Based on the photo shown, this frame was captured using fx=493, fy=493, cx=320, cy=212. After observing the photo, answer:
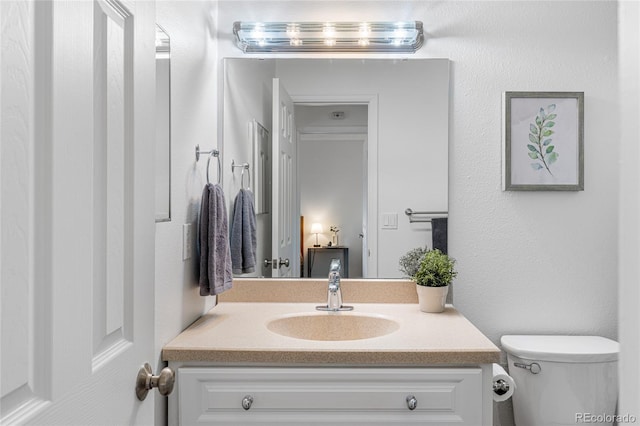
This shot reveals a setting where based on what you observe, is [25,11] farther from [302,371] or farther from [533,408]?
[533,408]

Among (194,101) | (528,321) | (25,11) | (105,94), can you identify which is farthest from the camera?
(528,321)

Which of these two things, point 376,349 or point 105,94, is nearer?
point 105,94

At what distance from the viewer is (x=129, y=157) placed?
80 centimetres

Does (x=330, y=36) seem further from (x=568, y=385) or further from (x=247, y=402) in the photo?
(x=568, y=385)

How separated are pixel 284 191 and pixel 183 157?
57 centimetres

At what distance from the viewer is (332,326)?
180 cm

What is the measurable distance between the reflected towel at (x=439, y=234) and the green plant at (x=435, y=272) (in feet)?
0.38

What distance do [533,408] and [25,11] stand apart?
1.86 m

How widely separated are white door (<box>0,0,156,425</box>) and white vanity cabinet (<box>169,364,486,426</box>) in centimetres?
52

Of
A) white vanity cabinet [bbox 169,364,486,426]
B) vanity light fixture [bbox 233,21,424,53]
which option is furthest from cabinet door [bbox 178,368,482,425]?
vanity light fixture [bbox 233,21,424,53]

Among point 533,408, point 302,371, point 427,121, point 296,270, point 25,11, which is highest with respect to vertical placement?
point 427,121

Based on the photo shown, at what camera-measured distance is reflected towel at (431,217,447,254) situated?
1.99m

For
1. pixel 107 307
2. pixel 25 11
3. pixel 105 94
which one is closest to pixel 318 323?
pixel 107 307

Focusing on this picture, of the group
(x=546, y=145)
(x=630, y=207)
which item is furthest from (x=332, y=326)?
(x=630, y=207)
